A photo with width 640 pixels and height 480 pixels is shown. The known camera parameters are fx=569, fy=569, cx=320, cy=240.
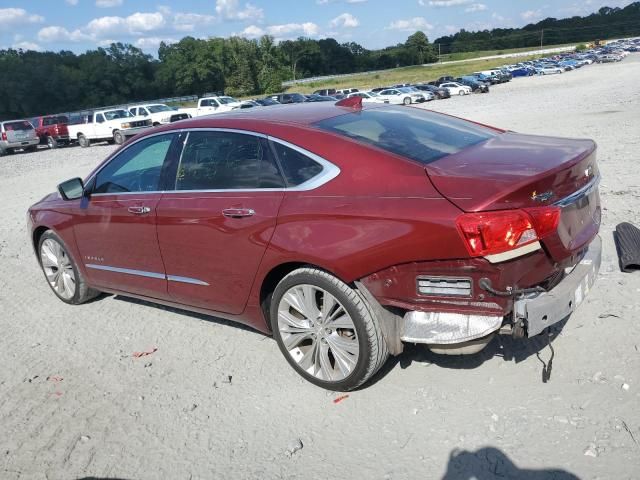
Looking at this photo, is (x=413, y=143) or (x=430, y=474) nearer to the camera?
(x=430, y=474)

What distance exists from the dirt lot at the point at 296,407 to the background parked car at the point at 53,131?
Result: 2790 centimetres

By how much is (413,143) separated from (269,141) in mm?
930

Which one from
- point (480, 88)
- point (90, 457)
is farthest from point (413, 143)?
point (480, 88)

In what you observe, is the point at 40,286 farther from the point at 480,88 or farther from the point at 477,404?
the point at 480,88

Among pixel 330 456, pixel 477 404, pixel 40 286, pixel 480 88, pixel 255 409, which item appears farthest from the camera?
pixel 480 88

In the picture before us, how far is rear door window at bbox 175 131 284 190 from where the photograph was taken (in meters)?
3.70

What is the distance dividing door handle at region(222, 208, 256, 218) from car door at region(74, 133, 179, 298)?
775mm

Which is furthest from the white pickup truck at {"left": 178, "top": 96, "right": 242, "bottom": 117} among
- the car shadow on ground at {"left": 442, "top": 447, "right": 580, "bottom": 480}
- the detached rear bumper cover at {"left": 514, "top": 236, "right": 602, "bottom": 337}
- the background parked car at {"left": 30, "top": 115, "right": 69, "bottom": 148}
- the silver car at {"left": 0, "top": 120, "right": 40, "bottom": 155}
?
the car shadow on ground at {"left": 442, "top": 447, "right": 580, "bottom": 480}

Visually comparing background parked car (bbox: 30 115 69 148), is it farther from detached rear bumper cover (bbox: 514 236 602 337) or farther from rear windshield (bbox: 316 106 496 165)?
detached rear bumper cover (bbox: 514 236 602 337)

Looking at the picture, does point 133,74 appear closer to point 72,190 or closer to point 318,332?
point 72,190

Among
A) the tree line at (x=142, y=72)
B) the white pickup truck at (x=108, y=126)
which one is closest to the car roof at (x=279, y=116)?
the white pickup truck at (x=108, y=126)

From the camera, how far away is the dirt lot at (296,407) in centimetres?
295

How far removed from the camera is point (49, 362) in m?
4.41

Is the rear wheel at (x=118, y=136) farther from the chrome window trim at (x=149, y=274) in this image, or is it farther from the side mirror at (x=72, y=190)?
the chrome window trim at (x=149, y=274)
